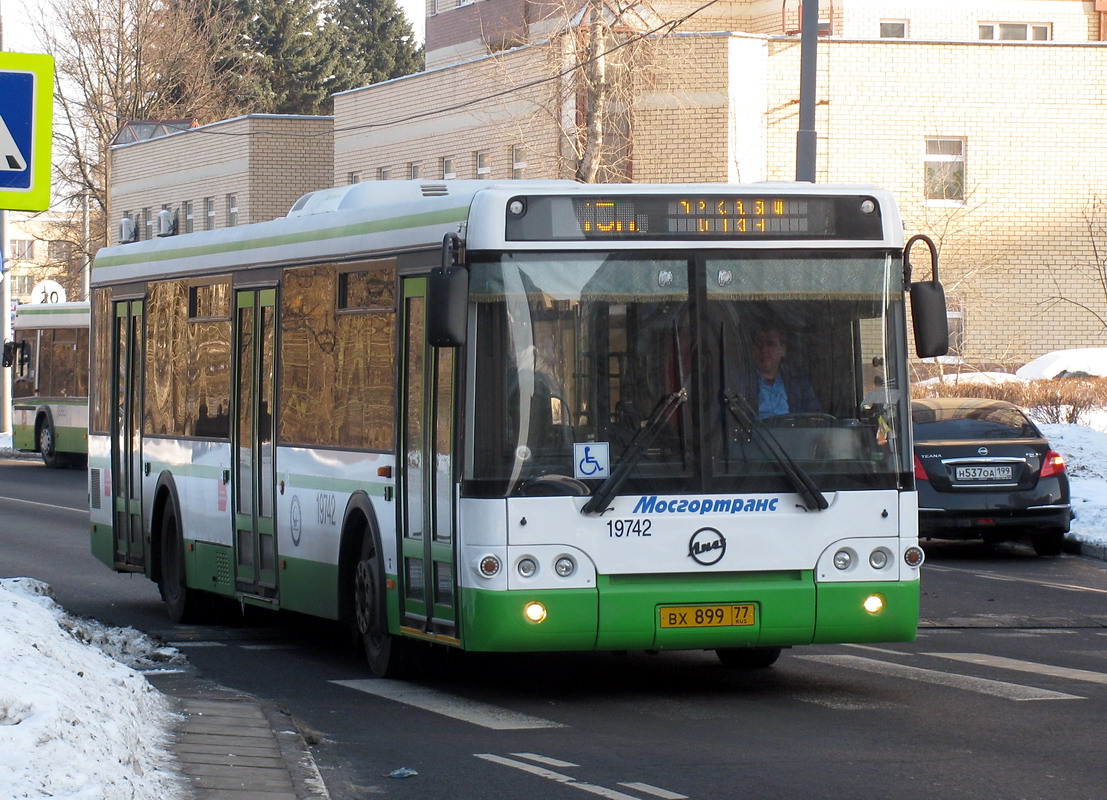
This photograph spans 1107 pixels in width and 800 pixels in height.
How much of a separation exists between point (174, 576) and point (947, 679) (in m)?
6.14

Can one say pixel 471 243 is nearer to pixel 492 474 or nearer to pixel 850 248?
pixel 492 474

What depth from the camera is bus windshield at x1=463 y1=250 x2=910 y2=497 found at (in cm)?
956

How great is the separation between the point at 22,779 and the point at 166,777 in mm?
1193

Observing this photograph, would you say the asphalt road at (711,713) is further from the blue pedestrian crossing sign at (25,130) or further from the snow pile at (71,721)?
the blue pedestrian crossing sign at (25,130)

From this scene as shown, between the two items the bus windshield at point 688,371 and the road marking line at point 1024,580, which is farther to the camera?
the road marking line at point 1024,580

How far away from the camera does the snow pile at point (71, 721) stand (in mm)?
6281

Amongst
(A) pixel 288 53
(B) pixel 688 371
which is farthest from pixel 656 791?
(A) pixel 288 53

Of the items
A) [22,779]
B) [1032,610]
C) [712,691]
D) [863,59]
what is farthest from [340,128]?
[22,779]

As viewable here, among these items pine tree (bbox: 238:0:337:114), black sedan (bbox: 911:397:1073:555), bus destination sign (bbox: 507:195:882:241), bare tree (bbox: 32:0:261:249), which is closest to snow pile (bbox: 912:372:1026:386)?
black sedan (bbox: 911:397:1073:555)

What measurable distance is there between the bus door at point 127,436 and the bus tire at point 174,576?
0.36m

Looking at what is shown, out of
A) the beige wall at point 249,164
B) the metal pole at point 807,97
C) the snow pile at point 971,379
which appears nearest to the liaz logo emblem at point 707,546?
the metal pole at point 807,97

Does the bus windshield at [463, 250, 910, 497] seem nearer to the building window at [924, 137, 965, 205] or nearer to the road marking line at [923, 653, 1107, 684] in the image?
the road marking line at [923, 653, 1107, 684]

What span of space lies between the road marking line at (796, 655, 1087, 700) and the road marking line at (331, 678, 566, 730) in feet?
7.80

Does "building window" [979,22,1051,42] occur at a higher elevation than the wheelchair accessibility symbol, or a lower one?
higher
